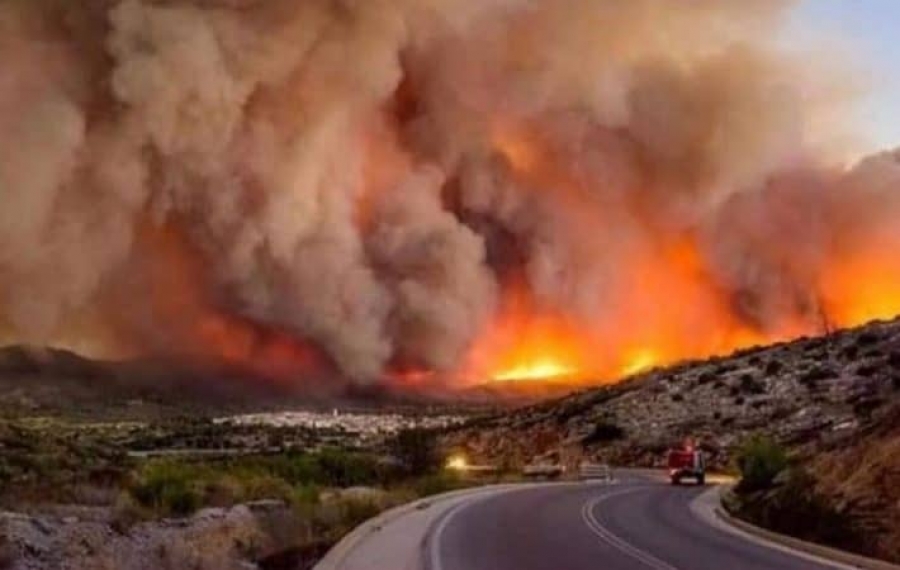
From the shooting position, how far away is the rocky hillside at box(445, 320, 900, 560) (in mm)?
48031

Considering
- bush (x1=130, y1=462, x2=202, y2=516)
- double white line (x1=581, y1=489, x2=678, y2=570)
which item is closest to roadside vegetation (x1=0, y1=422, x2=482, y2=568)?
bush (x1=130, y1=462, x2=202, y2=516)

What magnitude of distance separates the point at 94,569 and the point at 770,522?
1107 cm

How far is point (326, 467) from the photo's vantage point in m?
38.7

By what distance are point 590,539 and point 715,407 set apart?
1526 inches

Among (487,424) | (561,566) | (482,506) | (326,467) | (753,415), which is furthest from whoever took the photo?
(487,424)

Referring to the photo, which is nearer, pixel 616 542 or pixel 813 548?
pixel 813 548

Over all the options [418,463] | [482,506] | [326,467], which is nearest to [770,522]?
[482,506]

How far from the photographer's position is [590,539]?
18.2 metres

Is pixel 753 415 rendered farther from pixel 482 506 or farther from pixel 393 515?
pixel 393 515

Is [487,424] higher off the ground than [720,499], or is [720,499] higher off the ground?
[487,424]

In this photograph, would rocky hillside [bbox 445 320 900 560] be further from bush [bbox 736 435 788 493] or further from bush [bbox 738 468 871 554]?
bush [bbox 738 468 871 554]

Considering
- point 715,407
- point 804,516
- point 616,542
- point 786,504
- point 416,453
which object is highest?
point 715,407

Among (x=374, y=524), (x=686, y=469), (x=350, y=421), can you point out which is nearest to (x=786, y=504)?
(x=374, y=524)

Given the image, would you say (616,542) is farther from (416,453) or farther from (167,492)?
(416,453)
